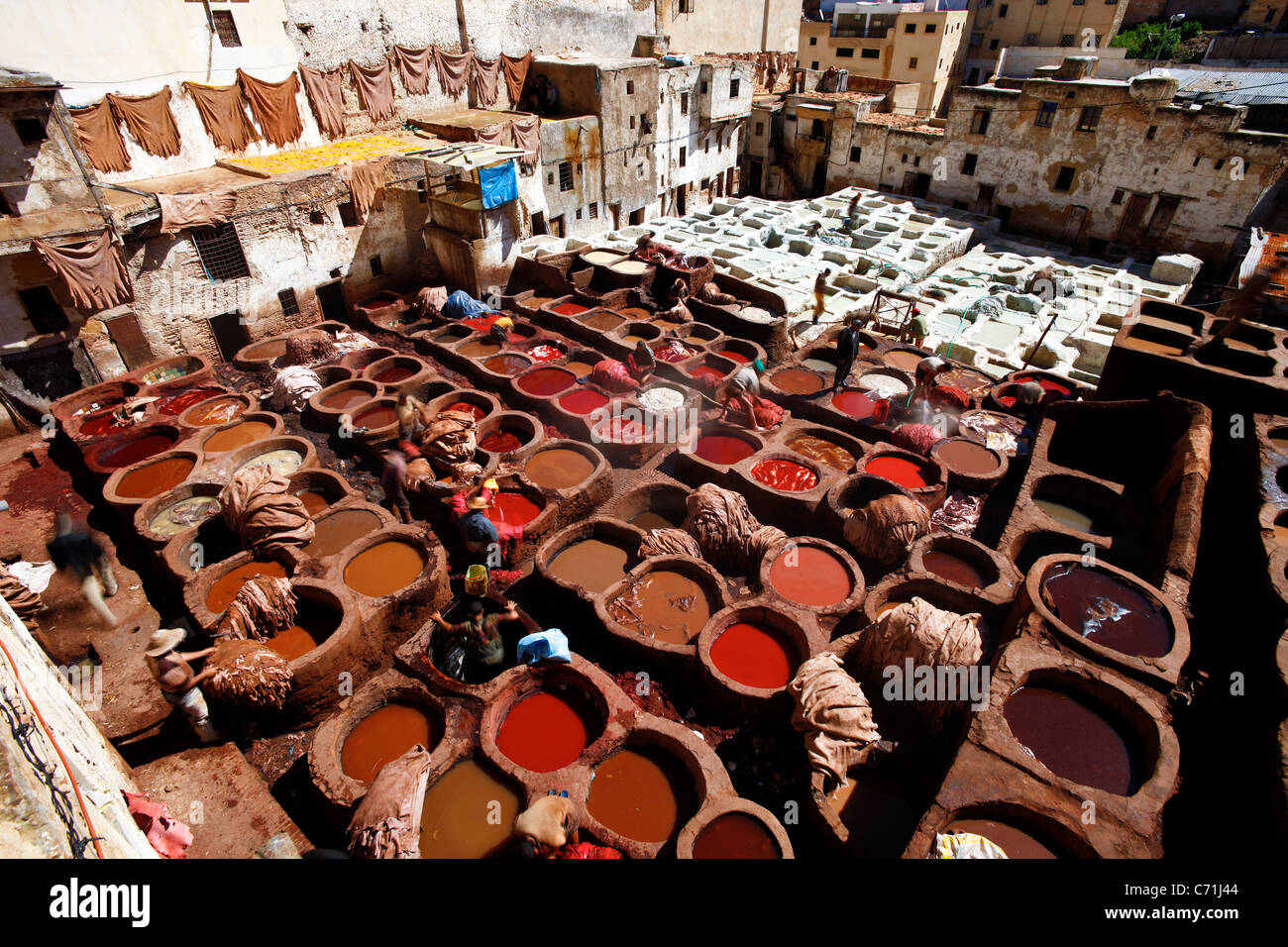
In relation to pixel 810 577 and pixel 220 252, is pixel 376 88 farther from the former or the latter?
pixel 810 577

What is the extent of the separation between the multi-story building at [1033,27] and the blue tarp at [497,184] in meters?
42.7

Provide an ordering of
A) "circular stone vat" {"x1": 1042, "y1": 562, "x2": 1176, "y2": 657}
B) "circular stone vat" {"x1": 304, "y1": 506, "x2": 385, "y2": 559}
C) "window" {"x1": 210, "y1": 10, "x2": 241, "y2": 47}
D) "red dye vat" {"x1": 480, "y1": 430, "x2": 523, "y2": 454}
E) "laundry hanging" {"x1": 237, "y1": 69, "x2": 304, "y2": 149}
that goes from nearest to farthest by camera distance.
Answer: "circular stone vat" {"x1": 1042, "y1": 562, "x2": 1176, "y2": 657}, "circular stone vat" {"x1": 304, "y1": 506, "x2": 385, "y2": 559}, "red dye vat" {"x1": 480, "y1": 430, "x2": 523, "y2": 454}, "window" {"x1": 210, "y1": 10, "x2": 241, "y2": 47}, "laundry hanging" {"x1": 237, "y1": 69, "x2": 304, "y2": 149}

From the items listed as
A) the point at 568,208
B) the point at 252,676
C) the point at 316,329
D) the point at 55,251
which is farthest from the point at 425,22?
the point at 252,676

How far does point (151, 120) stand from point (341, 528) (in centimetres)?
1425

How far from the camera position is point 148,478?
11555 millimetres

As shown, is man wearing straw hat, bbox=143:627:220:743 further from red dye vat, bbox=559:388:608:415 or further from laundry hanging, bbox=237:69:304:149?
laundry hanging, bbox=237:69:304:149

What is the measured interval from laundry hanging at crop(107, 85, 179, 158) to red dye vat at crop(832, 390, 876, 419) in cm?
1875

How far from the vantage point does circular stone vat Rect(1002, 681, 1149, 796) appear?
633cm

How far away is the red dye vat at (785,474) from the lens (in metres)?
11.6

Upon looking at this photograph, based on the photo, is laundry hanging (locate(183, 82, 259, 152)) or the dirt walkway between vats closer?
the dirt walkway between vats

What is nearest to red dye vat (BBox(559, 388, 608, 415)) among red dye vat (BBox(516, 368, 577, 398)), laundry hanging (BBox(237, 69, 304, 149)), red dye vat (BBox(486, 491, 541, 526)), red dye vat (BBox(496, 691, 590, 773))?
red dye vat (BBox(516, 368, 577, 398))

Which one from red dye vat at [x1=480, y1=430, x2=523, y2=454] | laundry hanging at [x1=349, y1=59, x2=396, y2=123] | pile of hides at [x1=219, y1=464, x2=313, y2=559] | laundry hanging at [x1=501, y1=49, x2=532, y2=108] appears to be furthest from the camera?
laundry hanging at [x1=501, y1=49, x2=532, y2=108]

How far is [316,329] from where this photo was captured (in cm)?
1603

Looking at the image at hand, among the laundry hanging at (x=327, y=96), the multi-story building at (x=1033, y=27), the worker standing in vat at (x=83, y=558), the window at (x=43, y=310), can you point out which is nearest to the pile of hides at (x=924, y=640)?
the worker standing in vat at (x=83, y=558)
